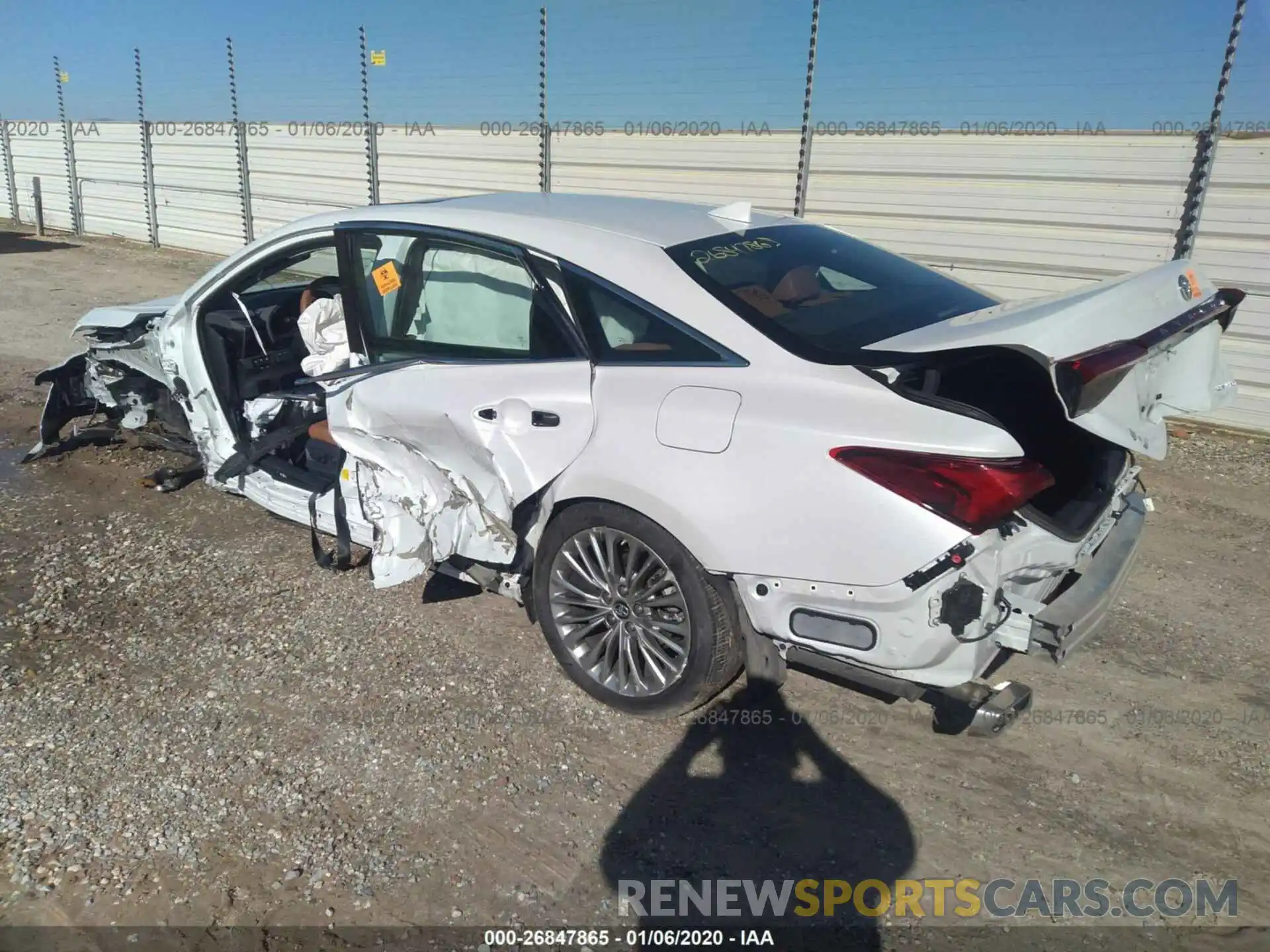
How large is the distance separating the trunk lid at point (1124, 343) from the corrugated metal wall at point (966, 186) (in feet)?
16.0

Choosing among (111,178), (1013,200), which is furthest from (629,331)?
(111,178)

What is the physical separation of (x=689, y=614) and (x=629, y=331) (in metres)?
0.98

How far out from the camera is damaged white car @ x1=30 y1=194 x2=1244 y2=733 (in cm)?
263

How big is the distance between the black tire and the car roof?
3.29ft

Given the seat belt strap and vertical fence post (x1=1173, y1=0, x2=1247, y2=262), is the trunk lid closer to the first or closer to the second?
the seat belt strap

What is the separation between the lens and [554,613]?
11.4 feet

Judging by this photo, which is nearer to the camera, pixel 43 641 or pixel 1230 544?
pixel 43 641

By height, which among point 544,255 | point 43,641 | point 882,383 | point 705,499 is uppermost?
point 544,255

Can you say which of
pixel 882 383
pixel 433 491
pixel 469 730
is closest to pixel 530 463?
pixel 433 491

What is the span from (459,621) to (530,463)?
111cm

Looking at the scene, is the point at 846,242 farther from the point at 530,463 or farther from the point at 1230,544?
the point at 1230,544

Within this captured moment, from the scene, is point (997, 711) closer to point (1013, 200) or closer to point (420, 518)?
point (420, 518)

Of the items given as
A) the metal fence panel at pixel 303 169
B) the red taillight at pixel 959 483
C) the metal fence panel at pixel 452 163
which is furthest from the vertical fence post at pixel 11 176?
the red taillight at pixel 959 483

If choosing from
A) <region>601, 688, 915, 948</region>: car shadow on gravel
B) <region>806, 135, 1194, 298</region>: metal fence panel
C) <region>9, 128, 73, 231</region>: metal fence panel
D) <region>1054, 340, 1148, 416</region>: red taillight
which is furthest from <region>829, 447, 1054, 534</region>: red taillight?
<region>9, 128, 73, 231</region>: metal fence panel
